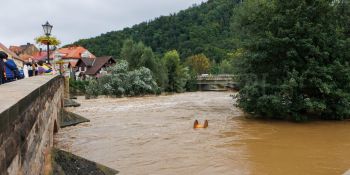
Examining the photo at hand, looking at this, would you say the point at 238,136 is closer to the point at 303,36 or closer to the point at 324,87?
the point at 324,87

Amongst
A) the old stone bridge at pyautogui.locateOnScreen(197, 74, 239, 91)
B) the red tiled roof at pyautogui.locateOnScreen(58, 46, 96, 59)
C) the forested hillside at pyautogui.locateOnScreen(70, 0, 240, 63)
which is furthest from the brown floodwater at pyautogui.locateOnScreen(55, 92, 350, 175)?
the forested hillside at pyautogui.locateOnScreen(70, 0, 240, 63)

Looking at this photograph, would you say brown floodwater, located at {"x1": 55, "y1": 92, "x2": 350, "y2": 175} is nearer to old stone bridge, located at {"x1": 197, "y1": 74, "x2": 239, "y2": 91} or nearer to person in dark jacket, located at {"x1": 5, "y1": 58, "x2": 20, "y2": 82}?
person in dark jacket, located at {"x1": 5, "y1": 58, "x2": 20, "y2": 82}

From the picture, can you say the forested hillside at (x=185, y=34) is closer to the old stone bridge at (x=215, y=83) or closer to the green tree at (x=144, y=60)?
the old stone bridge at (x=215, y=83)

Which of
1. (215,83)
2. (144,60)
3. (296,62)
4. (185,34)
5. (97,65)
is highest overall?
(185,34)

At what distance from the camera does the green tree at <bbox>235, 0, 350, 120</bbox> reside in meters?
18.8

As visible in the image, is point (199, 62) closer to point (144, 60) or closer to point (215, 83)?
point (215, 83)

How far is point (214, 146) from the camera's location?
45.8 feet

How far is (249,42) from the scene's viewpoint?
20.4m

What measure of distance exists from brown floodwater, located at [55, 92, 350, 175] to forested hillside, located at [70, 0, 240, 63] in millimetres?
86128

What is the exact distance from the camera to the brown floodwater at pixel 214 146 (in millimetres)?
11055

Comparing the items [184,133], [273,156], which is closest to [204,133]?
[184,133]

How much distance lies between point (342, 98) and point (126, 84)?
103 ft

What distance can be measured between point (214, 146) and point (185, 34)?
10669 cm

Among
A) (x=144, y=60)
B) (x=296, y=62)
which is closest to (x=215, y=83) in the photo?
(x=144, y=60)
